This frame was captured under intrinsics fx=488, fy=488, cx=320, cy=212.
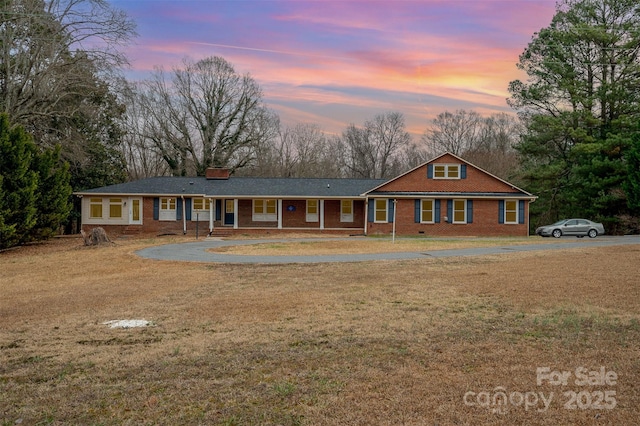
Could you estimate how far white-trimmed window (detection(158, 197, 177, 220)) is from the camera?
31969mm

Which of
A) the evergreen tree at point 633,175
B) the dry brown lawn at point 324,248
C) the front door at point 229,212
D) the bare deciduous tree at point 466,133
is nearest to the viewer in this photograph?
the dry brown lawn at point 324,248

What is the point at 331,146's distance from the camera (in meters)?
61.2

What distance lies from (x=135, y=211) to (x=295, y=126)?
29.9 m

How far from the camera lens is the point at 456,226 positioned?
1235 inches

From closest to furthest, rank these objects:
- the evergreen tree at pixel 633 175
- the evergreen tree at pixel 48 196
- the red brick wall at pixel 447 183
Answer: the evergreen tree at pixel 48 196 → the evergreen tree at pixel 633 175 → the red brick wall at pixel 447 183

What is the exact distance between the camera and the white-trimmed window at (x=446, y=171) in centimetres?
3195

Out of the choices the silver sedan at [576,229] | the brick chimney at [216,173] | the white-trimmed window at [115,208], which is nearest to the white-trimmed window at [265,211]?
the brick chimney at [216,173]

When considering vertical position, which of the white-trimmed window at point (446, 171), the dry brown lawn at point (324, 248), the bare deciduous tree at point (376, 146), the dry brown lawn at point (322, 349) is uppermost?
the bare deciduous tree at point (376, 146)

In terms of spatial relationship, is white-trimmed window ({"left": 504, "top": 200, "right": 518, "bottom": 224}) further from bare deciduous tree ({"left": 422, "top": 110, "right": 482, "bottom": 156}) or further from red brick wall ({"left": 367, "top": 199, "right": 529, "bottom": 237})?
bare deciduous tree ({"left": 422, "top": 110, "right": 482, "bottom": 156})

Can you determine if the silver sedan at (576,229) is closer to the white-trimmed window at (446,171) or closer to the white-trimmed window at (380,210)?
the white-trimmed window at (446,171)

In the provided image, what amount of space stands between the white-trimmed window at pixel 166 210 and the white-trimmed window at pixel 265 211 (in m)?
5.30

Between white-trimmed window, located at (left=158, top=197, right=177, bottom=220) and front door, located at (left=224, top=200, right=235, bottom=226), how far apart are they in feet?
10.8

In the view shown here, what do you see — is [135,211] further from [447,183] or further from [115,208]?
[447,183]

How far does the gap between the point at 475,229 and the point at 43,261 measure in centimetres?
2415
